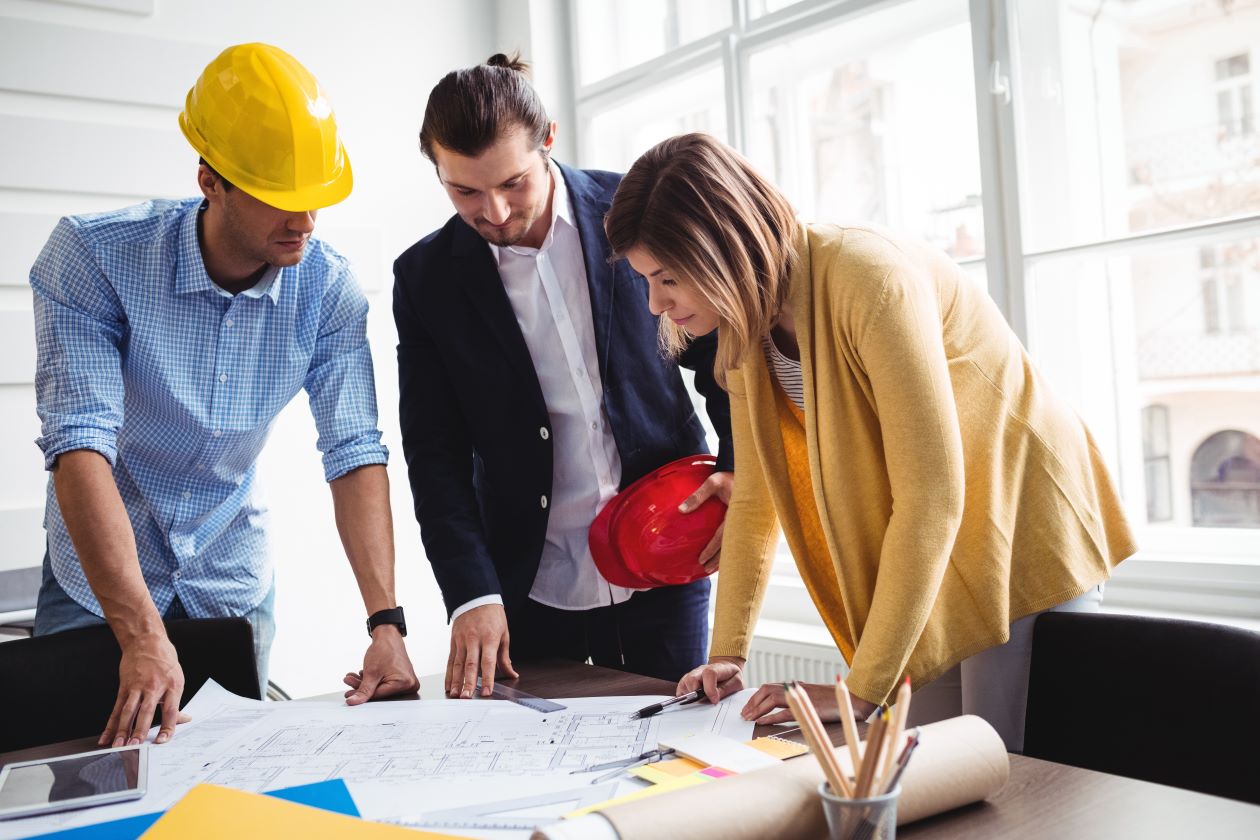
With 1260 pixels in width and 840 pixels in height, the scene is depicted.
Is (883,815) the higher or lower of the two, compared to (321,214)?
lower

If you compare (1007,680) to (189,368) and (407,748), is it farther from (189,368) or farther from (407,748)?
(189,368)

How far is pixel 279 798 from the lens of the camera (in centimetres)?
104

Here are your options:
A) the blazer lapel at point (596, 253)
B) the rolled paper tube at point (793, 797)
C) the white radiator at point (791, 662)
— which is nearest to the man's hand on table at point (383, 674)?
the blazer lapel at point (596, 253)

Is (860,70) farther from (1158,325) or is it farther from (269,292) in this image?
(269,292)

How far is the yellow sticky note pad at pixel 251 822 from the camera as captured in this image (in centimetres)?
88

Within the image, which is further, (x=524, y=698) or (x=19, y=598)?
(x=19, y=598)

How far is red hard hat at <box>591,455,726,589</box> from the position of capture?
5.24 ft

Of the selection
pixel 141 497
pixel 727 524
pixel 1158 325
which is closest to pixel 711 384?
pixel 727 524

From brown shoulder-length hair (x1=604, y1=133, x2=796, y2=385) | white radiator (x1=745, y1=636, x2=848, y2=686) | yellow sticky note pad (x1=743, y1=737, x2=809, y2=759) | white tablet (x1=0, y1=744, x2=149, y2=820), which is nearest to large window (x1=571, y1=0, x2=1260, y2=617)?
white radiator (x1=745, y1=636, x2=848, y2=686)

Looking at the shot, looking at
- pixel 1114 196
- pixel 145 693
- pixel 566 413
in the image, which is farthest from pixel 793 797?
pixel 1114 196

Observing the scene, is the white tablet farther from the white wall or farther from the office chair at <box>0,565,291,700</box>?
the white wall

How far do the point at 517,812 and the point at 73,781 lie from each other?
0.53 metres

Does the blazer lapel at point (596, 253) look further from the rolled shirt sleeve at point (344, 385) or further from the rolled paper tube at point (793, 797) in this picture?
the rolled paper tube at point (793, 797)

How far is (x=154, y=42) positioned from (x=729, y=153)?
8.08ft
